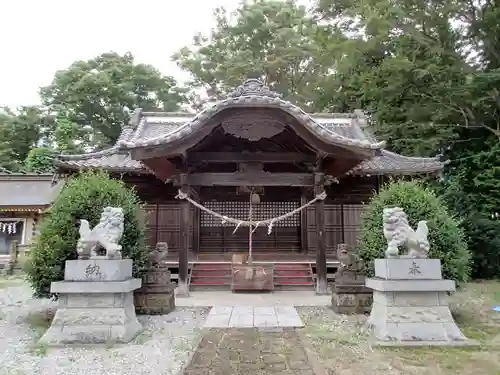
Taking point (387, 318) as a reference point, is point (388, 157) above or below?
above

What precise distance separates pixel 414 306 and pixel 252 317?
267 cm

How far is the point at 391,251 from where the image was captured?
18.0 ft

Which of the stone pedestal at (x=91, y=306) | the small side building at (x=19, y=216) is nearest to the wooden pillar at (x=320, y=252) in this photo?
the stone pedestal at (x=91, y=306)

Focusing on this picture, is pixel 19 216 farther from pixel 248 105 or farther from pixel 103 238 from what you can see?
pixel 103 238

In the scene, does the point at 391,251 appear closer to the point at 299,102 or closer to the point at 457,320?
the point at 457,320

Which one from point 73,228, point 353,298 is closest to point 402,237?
point 353,298

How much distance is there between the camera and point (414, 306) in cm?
541

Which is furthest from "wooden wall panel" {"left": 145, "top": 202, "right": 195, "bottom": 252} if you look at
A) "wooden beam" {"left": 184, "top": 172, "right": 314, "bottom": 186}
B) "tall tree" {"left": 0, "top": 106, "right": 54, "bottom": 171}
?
"tall tree" {"left": 0, "top": 106, "right": 54, "bottom": 171}

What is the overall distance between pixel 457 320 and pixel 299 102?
18.7 metres

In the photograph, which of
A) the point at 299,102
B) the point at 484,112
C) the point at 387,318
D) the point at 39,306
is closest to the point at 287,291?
the point at 387,318

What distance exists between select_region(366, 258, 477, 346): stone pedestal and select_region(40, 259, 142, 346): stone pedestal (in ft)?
11.4

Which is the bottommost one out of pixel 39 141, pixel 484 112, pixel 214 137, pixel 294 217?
pixel 294 217

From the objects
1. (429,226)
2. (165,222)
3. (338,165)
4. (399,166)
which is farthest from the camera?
(165,222)

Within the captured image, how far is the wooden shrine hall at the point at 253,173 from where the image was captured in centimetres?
824
